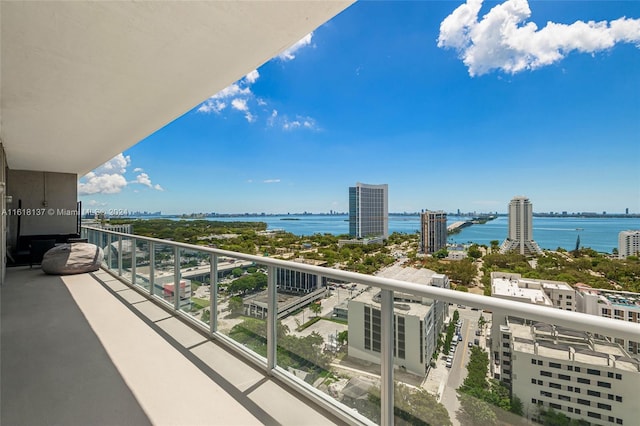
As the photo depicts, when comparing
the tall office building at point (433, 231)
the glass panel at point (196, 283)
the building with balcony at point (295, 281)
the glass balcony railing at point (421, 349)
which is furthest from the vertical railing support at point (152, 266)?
the tall office building at point (433, 231)

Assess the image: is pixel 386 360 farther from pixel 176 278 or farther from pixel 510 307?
pixel 176 278

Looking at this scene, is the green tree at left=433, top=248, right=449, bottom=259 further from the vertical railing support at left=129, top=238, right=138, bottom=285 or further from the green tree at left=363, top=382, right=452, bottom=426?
the green tree at left=363, top=382, right=452, bottom=426

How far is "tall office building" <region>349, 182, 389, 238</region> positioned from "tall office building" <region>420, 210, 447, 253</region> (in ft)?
24.0

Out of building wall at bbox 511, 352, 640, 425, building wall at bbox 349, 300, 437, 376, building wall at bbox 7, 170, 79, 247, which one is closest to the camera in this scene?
building wall at bbox 511, 352, 640, 425

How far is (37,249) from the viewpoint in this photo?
765 centimetres

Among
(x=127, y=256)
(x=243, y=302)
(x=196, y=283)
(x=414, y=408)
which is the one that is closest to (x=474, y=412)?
(x=414, y=408)

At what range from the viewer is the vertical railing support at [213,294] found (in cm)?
328

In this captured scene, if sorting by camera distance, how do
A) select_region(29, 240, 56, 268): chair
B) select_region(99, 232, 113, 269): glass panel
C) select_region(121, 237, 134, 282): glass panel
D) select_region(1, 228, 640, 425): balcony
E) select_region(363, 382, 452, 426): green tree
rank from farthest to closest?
select_region(29, 240, 56, 268): chair → select_region(99, 232, 113, 269): glass panel → select_region(121, 237, 134, 282): glass panel → select_region(363, 382, 452, 426): green tree → select_region(1, 228, 640, 425): balcony

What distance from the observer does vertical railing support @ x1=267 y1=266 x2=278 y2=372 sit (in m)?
2.53

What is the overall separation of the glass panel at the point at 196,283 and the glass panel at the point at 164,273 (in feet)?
1.03

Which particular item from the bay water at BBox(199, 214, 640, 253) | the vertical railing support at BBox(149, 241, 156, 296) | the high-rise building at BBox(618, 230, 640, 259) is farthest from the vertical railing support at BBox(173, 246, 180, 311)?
the bay water at BBox(199, 214, 640, 253)

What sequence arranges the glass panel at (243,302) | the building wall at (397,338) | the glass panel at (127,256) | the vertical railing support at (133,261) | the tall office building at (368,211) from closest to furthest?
the building wall at (397,338)
the glass panel at (243,302)
the vertical railing support at (133,261)
the glass panel at (127,256)
the tall office building at (368,211)

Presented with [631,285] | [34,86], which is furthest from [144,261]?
[631,285]

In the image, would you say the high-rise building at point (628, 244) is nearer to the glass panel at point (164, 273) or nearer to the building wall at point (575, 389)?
the building wall at point (575, 389)
